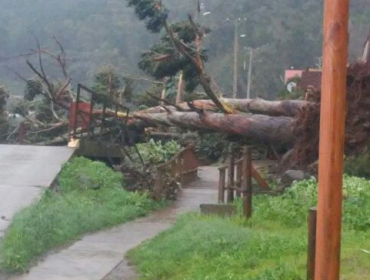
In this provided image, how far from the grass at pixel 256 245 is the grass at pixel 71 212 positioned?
3.85ft

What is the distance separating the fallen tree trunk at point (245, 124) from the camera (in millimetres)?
17920

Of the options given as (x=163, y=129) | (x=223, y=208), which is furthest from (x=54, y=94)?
(x=223, y=208)

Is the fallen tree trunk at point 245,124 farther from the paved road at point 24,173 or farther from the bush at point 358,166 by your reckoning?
the paved road at point 24,173

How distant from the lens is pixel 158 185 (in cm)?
1481

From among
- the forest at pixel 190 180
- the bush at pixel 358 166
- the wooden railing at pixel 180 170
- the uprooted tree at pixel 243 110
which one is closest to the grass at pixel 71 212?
the forest at pixel 190 180

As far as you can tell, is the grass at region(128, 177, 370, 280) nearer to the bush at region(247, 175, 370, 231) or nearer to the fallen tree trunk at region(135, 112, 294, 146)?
the bush at region(247, 175, 370, 231)

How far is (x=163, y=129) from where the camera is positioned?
78.5ft

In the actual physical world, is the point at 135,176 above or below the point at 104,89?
below

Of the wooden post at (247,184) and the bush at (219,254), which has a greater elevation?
the wooden post at (247,184)

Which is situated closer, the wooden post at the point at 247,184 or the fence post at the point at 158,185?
the wooden post at the point at 247,184

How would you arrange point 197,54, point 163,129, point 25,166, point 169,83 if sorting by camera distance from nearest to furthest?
1. point 25,166
2. point 197,54
3. point 163,129
4. point 169,83

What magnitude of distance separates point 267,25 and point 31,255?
1788 inches

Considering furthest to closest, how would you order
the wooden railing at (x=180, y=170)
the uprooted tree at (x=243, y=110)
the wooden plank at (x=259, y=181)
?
the wooden railing at (x=180, y=170) < the uprooted tree at (x=243, y=110) < the wooden plank at (x=259, y=181)

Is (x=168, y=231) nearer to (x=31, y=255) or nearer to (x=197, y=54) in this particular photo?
(x=31, y=255)
